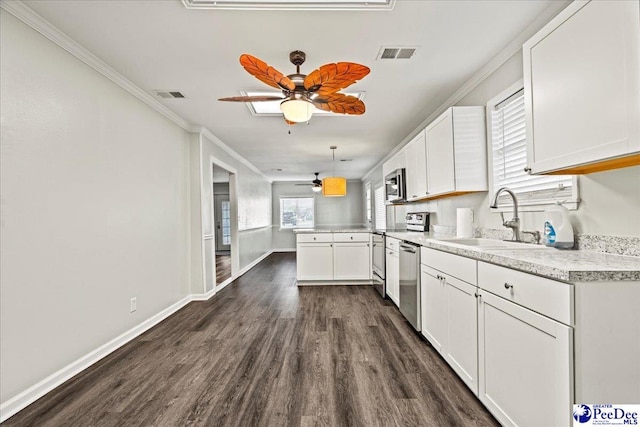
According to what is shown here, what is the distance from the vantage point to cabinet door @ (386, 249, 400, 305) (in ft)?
12.1

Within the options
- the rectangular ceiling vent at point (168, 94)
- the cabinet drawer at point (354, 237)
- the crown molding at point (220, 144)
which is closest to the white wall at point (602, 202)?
the cabinet drawer at point (354, 237)

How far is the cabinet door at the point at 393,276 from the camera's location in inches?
145

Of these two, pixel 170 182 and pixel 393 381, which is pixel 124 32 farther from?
pixel 393 381

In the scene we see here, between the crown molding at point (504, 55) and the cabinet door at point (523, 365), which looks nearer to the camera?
the cabinet door at point (523, 365)

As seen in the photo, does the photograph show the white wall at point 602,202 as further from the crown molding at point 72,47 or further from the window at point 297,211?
the window at point 297,211

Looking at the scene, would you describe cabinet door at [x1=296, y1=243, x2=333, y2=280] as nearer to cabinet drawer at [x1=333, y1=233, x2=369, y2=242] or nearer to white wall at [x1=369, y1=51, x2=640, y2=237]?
cabinet drawer at [x1=333, y1=233, x2=369, y2=242]

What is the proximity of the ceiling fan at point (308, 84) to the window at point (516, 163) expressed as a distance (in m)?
1.17

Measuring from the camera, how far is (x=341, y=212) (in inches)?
440

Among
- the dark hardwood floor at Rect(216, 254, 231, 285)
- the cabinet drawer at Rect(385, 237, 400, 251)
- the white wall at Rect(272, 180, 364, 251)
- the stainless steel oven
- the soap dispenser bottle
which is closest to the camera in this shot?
the soap dispenser bottle

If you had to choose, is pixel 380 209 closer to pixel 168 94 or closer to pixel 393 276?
pixel 393 276

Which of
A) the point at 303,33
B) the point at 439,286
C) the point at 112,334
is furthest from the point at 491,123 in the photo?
the point at 112,334

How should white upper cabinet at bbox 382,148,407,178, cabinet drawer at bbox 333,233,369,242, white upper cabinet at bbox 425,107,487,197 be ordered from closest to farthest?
white upper cabinet at bbox 425,107,487,197 → white upper cabinet at bbox 382,148,407,178 → cabinet drawer at bbox 333,233,369,242

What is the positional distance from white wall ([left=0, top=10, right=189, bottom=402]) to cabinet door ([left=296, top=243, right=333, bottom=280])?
233 cm

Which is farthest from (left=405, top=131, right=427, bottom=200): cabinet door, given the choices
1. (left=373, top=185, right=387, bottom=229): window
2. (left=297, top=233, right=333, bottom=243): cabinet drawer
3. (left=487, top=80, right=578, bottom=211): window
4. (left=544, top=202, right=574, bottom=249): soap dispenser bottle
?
(left=373, top=185, right=387, bottom=229): window
